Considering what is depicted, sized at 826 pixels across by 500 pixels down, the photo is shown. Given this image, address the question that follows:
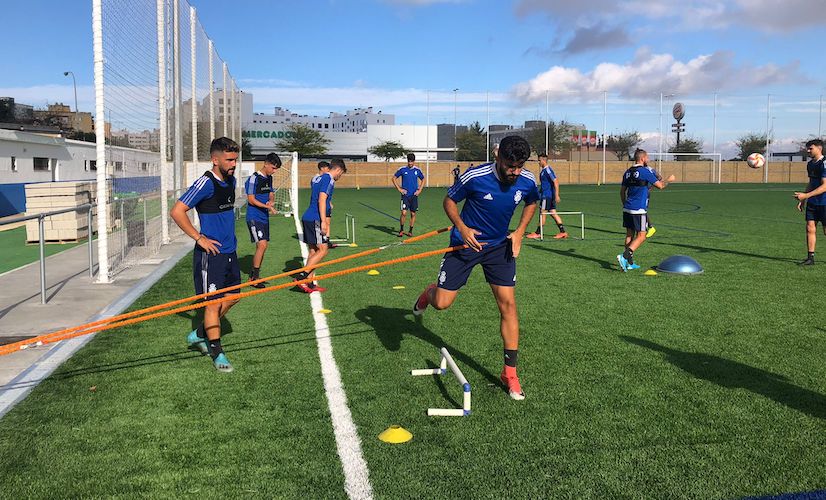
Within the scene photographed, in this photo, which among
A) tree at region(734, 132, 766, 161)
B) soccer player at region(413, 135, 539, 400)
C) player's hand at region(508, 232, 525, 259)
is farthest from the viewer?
tree at region(734, 132, 766, 161)

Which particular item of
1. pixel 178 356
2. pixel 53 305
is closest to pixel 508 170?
pixel 178 356

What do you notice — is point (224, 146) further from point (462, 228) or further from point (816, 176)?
point (816, 176)

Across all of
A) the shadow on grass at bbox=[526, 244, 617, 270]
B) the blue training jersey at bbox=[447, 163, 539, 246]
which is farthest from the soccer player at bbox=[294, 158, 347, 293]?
the shadow on grass at bbox=[526, 244, 617, 270]

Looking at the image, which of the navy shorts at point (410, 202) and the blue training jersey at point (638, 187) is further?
the navy shorts at point (410, 202)

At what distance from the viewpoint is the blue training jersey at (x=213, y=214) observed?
556 cm

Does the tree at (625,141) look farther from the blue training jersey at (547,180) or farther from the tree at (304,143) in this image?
the blue training jersey at (547,180)

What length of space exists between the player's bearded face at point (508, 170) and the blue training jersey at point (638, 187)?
627cm

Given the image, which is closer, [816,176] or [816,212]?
[816,176]

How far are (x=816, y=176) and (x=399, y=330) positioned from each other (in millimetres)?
8420

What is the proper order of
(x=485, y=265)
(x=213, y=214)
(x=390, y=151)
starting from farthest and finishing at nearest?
(x=390, y=151), (x=213, y=214), (x=485, y=265)

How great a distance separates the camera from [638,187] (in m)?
10.7

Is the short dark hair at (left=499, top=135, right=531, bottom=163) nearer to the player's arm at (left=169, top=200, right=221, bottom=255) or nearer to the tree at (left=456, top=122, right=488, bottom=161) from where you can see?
the player's arm at (left=169, top=200, right=221, bottom=255)

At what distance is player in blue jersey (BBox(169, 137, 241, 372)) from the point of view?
5621mm

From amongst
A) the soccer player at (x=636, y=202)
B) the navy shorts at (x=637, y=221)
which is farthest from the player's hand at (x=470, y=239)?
the navy shorts at (x=637, y=221)
